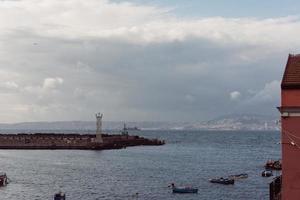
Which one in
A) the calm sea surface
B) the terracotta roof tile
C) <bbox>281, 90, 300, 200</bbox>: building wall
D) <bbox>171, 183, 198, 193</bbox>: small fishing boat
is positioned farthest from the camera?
<bbox>171, 183, 198, 193</bbox>: small fishing boat

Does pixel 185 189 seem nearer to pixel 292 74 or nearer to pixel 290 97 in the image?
pixel 292 74

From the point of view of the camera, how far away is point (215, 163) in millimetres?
119250

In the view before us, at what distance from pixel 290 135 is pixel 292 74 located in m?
3.33

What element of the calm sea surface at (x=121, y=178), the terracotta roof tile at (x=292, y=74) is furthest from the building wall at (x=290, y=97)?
the calm sea surface at (x=121, y=178)

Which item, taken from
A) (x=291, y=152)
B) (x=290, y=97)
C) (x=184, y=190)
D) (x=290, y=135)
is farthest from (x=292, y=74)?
(x=184, y=190)

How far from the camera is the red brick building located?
101 feet

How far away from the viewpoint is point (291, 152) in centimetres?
3106

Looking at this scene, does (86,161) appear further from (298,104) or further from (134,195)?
(298,104)

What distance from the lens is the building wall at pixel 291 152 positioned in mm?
30672

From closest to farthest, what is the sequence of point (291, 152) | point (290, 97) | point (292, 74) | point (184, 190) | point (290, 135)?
point (290, 97) < point (291, 152) < point (290, 135) < point (292, 74) < point (184, 190)

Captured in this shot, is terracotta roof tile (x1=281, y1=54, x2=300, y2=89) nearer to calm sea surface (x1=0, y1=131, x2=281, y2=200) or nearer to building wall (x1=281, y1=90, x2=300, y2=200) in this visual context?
building wall (x1=281, y1=90, x2=300, y2=200)

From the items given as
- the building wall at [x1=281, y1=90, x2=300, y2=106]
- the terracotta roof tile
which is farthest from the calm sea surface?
the building wall at [x1=281, y1=90, x2=300, y2=106]

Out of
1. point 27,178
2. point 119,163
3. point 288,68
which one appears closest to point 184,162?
point 119,163

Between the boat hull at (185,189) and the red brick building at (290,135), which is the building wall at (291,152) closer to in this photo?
the red brick building at (290,135)
